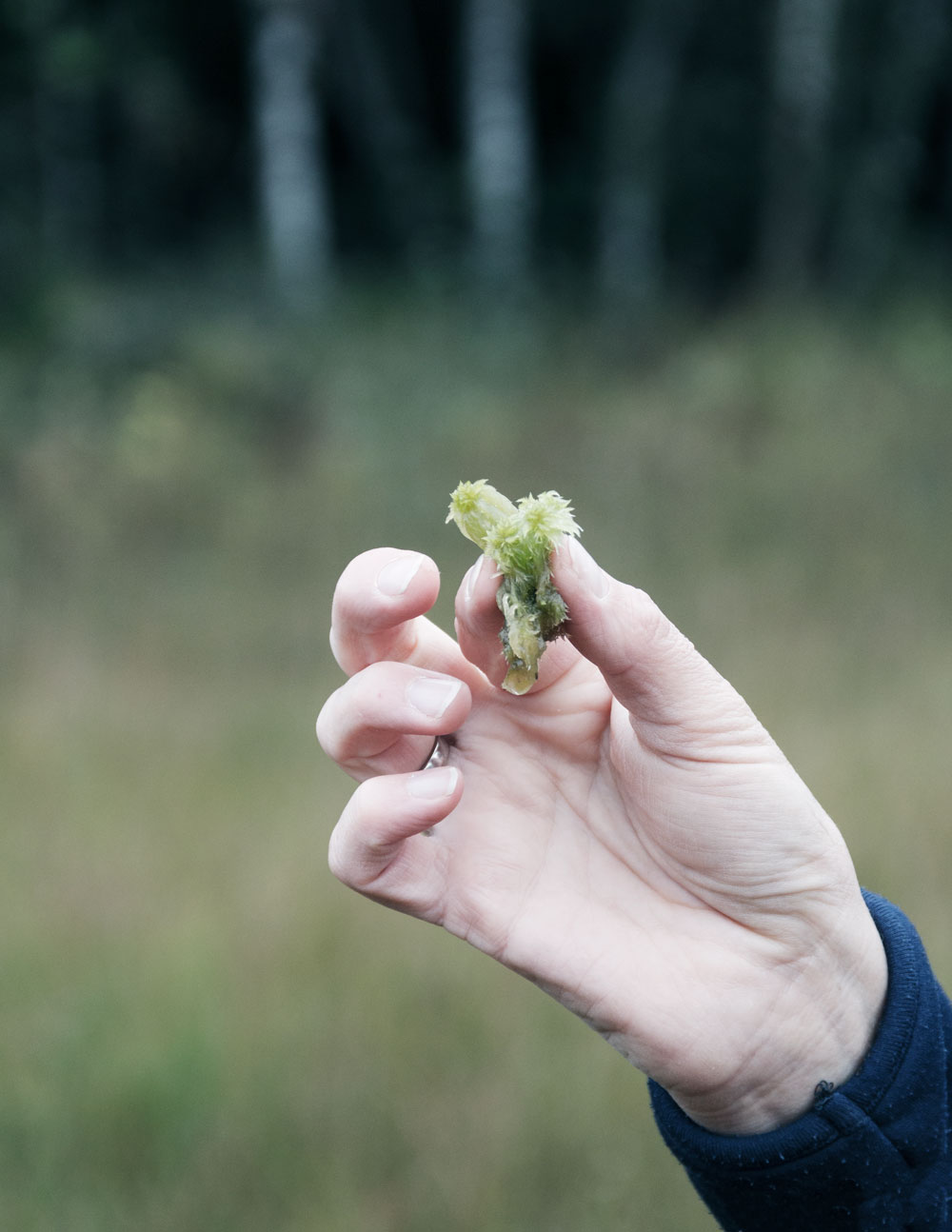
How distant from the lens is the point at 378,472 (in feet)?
32.3

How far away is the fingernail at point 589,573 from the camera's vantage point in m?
1.70

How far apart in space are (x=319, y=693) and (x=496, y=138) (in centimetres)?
1340

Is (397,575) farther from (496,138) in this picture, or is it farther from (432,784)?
(496,138)

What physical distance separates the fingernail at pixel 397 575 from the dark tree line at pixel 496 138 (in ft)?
43.0

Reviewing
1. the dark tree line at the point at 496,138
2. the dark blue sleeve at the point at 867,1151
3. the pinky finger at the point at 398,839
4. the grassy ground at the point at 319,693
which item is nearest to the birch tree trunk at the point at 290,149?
the dark tree line at the point at 496,138

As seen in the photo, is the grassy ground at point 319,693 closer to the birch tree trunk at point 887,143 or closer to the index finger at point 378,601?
the index finger at point 378,601

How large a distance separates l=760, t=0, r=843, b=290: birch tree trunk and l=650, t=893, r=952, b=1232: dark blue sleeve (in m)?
16.3

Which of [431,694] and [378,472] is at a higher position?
[378,472]

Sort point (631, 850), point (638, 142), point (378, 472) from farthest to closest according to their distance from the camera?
point (638, 142) → point (378, 472) → point (631, 850)

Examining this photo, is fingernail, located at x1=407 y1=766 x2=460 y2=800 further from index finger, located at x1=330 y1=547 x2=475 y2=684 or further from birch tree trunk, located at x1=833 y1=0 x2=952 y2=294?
birch tree trunk, located at x1=833 y1=0 x2=952 y2=294

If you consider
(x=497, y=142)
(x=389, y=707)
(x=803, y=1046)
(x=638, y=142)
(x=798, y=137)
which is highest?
(x=638, y=142)

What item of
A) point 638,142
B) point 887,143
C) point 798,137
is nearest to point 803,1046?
point 798,137

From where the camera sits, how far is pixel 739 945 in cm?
192

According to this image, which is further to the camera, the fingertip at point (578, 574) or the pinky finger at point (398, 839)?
the pinky finger at point (398, 839)
